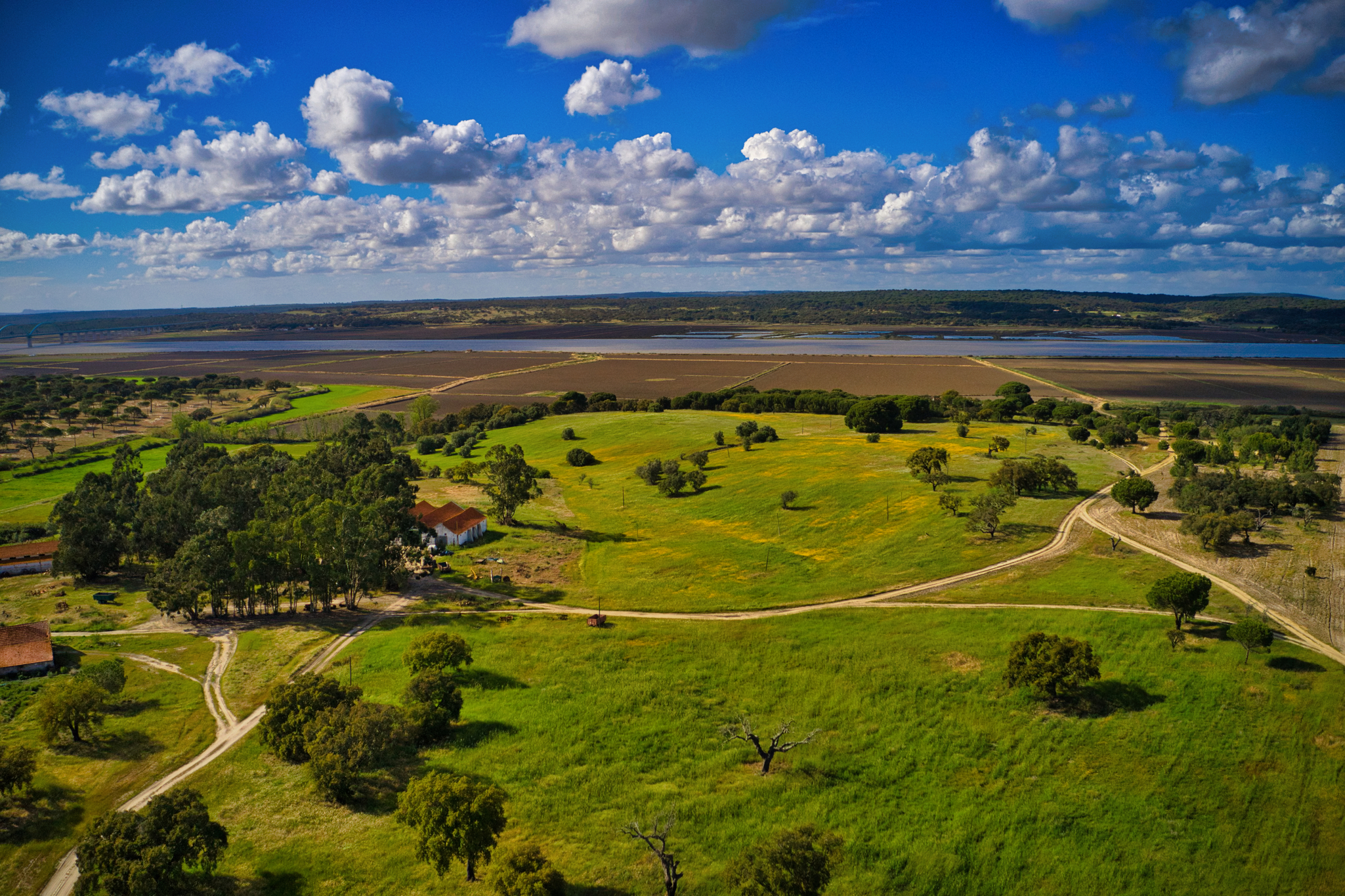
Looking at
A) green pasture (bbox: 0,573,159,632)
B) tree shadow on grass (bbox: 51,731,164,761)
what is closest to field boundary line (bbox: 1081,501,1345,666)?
tree shadow on grass (bbox: 51,731,164,761)

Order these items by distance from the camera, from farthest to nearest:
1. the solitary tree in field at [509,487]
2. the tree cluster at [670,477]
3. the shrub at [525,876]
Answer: the tree cluster at [670,477] < the solitary tree in field at [509,487] < the shrub at [525,876]

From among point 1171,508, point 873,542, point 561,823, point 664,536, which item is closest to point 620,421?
point 664,536

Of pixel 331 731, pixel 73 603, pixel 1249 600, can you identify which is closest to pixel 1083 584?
pixel 1249 600

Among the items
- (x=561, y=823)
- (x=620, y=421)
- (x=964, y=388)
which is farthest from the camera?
(x=964, y=388)

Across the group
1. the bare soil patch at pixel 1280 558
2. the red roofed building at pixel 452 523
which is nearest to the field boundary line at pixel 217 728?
the red roofed building at pixel 452 523

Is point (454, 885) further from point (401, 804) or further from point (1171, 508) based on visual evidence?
point (1171, 508)

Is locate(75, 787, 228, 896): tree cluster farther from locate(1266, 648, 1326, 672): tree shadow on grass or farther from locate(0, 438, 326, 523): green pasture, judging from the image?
locate(0, 438, 326, 523): green pasture

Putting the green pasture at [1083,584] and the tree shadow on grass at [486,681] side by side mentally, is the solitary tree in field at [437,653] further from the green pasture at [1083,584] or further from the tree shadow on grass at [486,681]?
the green pasture at [1083,584]

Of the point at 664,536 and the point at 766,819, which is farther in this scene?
the point at 664,536
